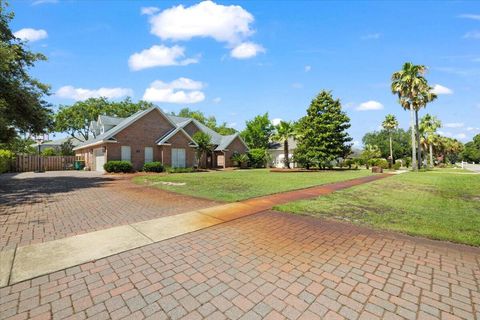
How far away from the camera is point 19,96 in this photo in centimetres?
1330

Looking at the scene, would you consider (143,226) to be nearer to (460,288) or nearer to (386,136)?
(460,288)

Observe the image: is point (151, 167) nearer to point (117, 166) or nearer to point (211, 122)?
point (117, 166)

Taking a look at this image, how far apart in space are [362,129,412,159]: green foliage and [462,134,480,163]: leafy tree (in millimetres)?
25646

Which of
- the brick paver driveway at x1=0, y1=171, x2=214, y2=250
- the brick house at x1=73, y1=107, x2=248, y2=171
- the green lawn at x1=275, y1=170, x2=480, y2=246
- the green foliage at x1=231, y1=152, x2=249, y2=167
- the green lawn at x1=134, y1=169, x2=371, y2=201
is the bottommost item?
the green lawn at x1=275, y1=170, x2=480, y2=246

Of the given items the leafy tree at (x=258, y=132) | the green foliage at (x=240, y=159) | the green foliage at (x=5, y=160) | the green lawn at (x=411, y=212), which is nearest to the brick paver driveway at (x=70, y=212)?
the green lawn at (x=411, y=212)

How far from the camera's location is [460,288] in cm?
315

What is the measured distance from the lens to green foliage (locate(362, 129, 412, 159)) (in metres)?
74.1

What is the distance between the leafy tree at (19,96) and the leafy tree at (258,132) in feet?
108

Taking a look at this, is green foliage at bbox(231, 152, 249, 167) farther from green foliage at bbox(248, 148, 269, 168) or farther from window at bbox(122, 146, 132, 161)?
window at bbox(122, 146, 132, 161)

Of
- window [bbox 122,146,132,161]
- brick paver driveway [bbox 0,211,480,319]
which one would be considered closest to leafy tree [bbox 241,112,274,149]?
window [bbox 122,146,132,161]

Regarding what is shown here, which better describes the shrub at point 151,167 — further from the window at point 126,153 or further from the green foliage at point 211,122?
the green foliage at point 211,122

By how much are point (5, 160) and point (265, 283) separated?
33.3 meters

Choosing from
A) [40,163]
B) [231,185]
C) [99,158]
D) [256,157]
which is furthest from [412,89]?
[40,163]

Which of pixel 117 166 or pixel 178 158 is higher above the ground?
pixel 178 158
